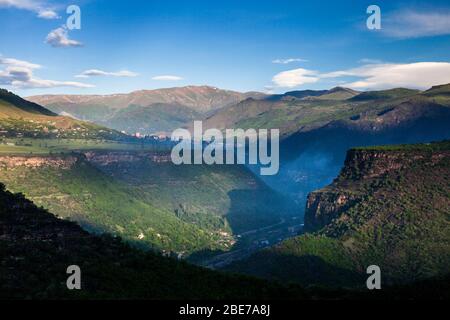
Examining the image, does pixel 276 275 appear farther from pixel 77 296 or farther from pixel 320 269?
pixel 77 296

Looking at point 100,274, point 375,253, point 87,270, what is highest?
point 87,270

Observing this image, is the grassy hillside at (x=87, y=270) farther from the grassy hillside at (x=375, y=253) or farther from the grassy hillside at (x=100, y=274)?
the grassy hillside at (x=375, y=253)

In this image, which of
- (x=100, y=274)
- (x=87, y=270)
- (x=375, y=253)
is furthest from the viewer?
(x=375, y=253)

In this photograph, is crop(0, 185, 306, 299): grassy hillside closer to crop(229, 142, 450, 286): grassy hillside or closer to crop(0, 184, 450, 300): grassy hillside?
crop(0, 184, 450, 300): grassy hillside

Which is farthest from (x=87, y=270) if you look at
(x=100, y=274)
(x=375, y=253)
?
(x=375, y=253)

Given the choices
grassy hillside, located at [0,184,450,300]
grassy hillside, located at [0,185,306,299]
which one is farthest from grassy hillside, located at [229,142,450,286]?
grassy hillside, located at [0,185,306,299]

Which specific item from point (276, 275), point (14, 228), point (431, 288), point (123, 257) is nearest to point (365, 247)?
point (276, 275)

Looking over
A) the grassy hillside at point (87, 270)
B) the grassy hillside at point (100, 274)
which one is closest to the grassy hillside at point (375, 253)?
the grassy hillside at point (100, 274)

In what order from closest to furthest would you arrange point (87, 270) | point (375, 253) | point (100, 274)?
point (87, 270) < point (100, 274) < point (375, 253)

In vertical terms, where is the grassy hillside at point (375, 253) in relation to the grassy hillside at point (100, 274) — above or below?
below

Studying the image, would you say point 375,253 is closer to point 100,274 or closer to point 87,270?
point 100,274

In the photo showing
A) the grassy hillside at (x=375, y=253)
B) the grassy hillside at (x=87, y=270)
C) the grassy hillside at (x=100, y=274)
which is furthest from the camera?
the grassy hillside at (x=375, y=253)
